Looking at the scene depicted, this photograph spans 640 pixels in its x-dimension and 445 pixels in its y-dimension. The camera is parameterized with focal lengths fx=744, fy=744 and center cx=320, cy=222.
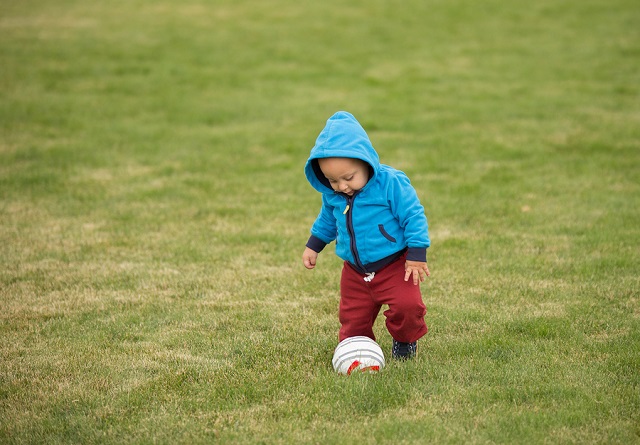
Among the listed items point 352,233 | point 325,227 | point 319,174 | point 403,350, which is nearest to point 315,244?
point 325,227

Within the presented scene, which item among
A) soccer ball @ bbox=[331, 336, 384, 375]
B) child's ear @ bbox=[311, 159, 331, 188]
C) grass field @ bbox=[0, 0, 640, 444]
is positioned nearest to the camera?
grass field @ bbox=[0, 0, 640, 444]

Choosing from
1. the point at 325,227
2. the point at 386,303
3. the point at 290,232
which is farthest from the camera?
the point at 290,232

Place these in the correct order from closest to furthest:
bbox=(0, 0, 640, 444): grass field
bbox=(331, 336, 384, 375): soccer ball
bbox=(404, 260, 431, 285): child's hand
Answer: bbox=(0, 0, 640, 444): grass field → bbox=(404, 260, 431, 285): child's hand → bbox=(331, 336, 384, 375): soccer ball

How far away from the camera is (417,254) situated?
4695 millimetres

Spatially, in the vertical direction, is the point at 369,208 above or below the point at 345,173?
below

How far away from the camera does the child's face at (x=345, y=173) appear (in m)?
4.73

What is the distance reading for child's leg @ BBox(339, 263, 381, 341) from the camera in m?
5.09

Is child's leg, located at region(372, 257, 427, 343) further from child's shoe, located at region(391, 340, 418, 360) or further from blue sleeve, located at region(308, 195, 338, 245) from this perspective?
blue sleeve, located at region(308, 195, 338, 245)

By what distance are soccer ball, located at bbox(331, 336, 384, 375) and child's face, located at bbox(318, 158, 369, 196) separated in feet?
3.32

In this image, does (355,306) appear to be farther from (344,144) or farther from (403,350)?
(344,144)

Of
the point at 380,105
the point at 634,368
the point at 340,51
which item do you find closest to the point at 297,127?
the point at 380,105

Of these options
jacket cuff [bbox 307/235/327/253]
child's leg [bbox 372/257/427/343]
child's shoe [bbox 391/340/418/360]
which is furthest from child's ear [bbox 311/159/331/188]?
child's shoe [bbox 391/340/418/360]

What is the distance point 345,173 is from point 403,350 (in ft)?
4.25

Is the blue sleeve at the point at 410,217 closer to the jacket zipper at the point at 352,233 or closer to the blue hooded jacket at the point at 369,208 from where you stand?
the blue hooded jacket at the point at 369,208
